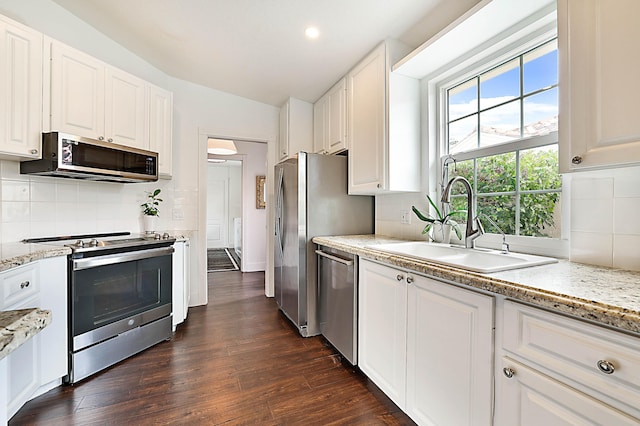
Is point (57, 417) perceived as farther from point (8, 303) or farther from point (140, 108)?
point (140, 108)

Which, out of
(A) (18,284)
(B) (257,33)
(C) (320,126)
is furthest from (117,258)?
(C) (320,126)

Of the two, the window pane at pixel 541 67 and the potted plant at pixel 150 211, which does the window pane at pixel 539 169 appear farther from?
the potted plant at pixel 150 211

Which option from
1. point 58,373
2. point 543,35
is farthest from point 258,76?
point 58,373

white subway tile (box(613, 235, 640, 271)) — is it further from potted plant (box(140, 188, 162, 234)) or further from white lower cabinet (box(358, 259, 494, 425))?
potted plant (box(140, 188, 162, 234))

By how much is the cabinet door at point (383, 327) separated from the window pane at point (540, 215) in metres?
0.81

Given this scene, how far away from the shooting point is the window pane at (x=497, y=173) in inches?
70.1

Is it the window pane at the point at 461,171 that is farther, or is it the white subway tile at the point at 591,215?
the window pane at the point at 461,171

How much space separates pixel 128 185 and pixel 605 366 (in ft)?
11.4

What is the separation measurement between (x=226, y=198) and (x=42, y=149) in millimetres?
6400

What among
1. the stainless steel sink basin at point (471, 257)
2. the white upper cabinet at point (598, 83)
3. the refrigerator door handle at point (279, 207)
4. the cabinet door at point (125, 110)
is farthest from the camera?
the refrigerator door handle at point (279, 207)

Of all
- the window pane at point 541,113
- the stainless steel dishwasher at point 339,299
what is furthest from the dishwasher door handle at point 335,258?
the window pane at point 541,113

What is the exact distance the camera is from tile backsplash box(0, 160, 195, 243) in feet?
6.82

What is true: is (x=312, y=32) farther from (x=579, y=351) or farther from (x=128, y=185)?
(x=579, y=351)

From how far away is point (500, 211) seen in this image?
6.00ft
